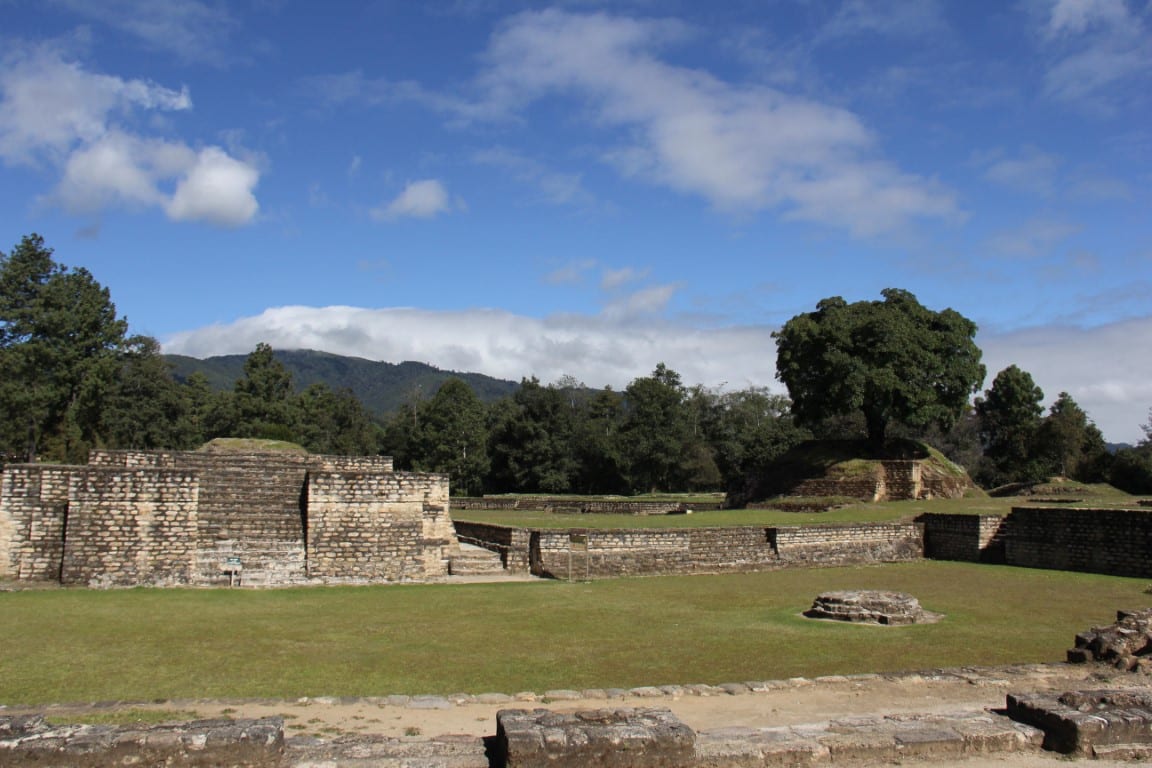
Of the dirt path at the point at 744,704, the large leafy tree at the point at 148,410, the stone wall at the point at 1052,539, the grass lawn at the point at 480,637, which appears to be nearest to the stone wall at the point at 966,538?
the stone wall at the point at 1052,539

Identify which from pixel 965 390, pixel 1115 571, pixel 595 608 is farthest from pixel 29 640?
pixel 965 390

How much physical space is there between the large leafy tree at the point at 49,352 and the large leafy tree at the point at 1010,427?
153 ft

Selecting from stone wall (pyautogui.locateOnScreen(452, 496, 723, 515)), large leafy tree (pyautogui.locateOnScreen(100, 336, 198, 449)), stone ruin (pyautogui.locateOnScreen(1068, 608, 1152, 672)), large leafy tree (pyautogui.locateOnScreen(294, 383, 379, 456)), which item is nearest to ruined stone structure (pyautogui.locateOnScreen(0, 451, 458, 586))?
stone ruin (pyautogui.locateOnScreen(1068, 608, 1152, 672))

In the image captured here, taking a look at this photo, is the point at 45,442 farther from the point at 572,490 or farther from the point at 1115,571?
the point at 1115,571

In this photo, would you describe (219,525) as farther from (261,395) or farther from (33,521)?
(261,395)

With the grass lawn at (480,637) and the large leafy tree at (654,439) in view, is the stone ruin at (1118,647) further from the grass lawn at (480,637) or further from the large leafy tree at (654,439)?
the large leafy tree at (654,439)

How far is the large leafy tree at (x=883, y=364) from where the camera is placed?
28.1 m

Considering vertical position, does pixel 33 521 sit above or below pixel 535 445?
below

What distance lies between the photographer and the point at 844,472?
2869 centimetres

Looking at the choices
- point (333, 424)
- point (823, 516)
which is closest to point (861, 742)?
point (823, 516)

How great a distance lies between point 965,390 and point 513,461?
2805cm

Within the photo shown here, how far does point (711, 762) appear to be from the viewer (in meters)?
5.15

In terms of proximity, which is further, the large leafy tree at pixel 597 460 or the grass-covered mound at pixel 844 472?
the large leafy tree at pixel 597 460

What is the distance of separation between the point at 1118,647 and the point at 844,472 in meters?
20.9
